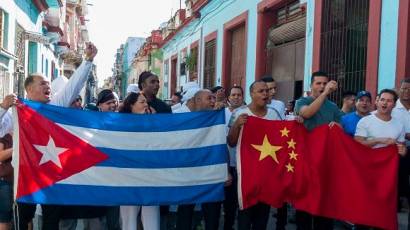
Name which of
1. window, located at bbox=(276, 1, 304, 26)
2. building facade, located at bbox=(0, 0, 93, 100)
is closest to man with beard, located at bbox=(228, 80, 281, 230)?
window, located at bbox=(276, 1, 304, 26)

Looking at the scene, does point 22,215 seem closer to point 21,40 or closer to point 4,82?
point 4,82

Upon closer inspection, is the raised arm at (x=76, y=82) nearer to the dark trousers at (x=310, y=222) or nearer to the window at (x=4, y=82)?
the dark trousers at (x=310, y=222)

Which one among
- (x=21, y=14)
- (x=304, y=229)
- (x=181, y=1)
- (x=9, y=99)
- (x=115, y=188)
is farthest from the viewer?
(x=181, y=1)

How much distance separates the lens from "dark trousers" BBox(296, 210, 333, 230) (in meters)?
5.24

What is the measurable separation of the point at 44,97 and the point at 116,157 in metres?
0.86

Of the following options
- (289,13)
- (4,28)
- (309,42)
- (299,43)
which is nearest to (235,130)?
(309,42)

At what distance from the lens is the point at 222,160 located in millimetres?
5082

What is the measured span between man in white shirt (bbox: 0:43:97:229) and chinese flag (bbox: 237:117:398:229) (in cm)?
163

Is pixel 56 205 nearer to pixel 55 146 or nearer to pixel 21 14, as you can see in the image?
pixel 55 146

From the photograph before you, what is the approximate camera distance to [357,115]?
236 inches

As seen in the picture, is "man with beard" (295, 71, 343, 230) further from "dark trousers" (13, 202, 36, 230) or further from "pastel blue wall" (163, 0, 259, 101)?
"pastel blue wall" (163, 0, 259, 101)

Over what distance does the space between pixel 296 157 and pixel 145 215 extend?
1.54 metres

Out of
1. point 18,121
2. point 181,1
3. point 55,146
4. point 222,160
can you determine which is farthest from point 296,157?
point 181,1

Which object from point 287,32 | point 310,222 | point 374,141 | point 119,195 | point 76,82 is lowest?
point 310,222
